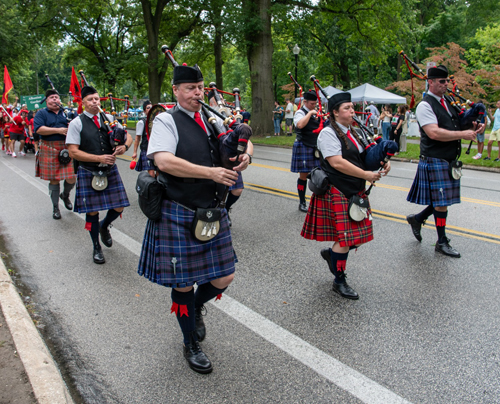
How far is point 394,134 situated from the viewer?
45.8 feet

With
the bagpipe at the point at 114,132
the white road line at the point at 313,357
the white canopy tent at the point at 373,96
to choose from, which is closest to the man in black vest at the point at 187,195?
the white road line at the point at 313,357

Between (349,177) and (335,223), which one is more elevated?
(349,177)

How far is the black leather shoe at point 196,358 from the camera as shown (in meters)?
2.63

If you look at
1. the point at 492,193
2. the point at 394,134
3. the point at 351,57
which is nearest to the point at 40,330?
the point at 492,193

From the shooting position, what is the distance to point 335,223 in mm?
3533

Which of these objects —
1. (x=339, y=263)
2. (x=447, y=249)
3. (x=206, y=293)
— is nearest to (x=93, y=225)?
(x=206, y=293)

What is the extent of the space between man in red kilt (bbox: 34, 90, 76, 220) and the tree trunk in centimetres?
1290

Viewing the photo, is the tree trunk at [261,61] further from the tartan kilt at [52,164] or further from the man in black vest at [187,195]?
the man in black vest at [187,195]

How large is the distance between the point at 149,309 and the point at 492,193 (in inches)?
257

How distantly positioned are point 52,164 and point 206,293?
482 cm

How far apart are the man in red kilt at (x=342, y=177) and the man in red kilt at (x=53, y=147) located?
4477mm

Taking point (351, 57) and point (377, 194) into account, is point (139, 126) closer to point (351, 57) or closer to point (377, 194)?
point (377, 194)

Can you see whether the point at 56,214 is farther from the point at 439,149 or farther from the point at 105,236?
the point at 439,149

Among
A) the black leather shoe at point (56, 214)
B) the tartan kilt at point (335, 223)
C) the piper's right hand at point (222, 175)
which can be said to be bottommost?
the black leather shoe at point (56, 214)
